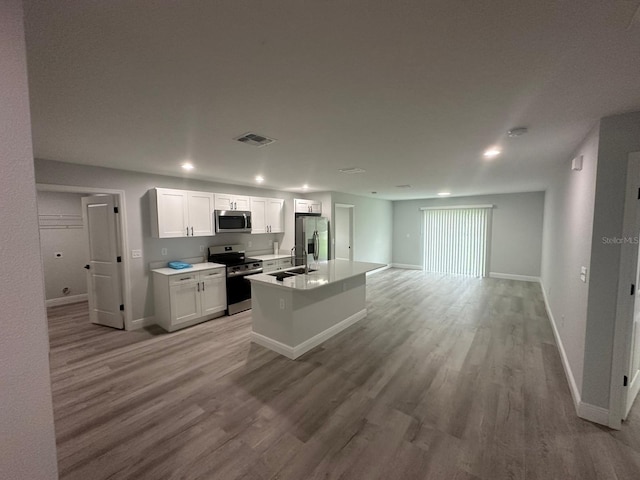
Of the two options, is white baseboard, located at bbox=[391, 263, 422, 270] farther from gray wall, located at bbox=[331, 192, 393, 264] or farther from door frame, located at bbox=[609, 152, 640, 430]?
door frame, located at bbox=[609, 152, 640, 430]

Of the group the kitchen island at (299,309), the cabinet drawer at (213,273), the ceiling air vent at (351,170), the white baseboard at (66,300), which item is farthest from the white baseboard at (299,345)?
the white baseboard at (66,300)

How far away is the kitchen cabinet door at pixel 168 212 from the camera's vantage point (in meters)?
4.12

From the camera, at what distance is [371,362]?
308cm

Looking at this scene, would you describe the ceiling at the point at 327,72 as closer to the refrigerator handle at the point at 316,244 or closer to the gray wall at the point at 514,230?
the refrigerator handle at the point at 316,244

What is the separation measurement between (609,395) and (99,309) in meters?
6.33

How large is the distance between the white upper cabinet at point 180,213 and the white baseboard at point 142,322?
4.52ft

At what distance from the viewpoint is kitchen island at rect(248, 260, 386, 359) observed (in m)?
3.21

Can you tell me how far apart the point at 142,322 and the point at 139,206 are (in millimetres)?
Result: 1867

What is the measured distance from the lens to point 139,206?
4199 millimetres

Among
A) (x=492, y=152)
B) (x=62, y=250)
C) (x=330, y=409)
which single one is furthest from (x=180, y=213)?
(x=492, y=152)

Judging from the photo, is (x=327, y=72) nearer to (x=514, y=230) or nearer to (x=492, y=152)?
(x=492, y=152)

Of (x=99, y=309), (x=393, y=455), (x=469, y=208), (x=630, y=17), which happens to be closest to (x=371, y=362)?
(x=393, y=455)

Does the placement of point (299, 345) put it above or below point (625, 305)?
below

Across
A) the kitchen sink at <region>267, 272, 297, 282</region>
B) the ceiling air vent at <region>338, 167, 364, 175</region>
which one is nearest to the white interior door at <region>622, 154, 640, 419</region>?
the ceiling air vent at <region>338, 167, 364, 175</region>
